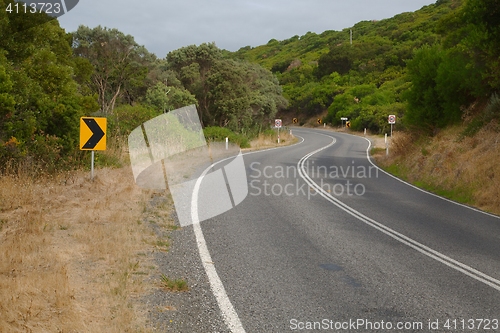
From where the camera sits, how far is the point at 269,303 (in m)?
5.53

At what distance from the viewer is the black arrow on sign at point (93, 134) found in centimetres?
1242

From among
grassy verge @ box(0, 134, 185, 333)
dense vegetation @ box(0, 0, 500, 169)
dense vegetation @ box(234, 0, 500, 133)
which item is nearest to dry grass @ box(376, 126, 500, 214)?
dense vegetation @ box(0, 0, 500, 169)

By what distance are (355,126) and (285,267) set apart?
65668 mm

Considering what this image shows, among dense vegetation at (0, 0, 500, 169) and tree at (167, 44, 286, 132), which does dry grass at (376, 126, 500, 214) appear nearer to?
dense vegetation at (0, 0, 500, 169)

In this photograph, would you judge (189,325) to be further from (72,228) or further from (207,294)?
(72,228)

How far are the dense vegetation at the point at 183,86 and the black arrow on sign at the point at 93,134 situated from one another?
1.86 meters

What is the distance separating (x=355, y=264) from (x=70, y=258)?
3986mm

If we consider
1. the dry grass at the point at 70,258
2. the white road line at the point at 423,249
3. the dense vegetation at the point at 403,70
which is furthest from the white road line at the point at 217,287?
the dense vegetation at the point at 403,70

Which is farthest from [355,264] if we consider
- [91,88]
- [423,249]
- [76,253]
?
[91,88]

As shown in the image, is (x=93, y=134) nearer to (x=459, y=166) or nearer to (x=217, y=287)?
(x=217, y=287)

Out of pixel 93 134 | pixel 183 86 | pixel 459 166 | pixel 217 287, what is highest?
pixel 183 86

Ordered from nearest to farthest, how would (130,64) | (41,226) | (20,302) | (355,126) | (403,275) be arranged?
1. (20,302)
2. (403,275)
3. (41,226)
4. (130,64)
5. (355,126)

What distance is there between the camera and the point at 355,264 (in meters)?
7.15

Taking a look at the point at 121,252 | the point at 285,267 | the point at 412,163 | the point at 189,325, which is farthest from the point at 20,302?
the point at 412,163
